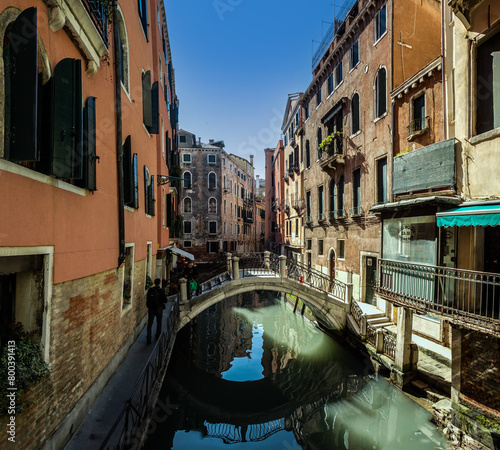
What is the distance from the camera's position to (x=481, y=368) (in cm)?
650

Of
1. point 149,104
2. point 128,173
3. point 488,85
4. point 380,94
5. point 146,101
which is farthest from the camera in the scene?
point 380,94

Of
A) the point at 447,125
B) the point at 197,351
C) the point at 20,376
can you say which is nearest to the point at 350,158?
the point at 447,125

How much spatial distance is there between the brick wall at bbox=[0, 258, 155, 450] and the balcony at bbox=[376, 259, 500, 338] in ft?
23.1

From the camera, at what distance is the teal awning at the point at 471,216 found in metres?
5.57

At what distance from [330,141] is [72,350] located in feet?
46.8

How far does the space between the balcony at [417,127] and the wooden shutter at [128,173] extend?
28.4ft

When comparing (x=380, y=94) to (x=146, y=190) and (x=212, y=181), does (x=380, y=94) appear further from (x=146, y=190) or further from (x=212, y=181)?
(x=212, y=181)

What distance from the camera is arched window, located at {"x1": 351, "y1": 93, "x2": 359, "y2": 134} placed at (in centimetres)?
1401

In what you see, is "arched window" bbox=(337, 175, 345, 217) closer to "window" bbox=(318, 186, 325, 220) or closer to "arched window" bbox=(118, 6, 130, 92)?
"window" bbox=(318, 186, 325, 220)

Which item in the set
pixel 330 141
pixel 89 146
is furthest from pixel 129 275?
pixel 330 141

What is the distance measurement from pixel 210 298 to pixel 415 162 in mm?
8855

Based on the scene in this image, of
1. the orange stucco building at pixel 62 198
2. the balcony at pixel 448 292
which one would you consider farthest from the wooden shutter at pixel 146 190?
the balcony at pixel 448 292

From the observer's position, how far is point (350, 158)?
47.2ft

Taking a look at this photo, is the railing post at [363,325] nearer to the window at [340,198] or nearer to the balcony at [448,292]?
the balcony at [448,292]
